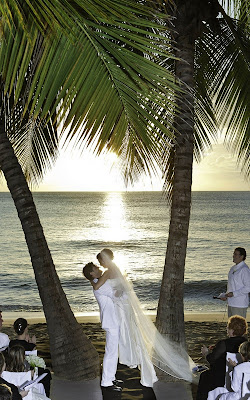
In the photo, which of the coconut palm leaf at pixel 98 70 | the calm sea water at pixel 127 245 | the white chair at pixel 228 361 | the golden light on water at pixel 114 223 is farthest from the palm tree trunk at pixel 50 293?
the golden light on water at pixel 114 223

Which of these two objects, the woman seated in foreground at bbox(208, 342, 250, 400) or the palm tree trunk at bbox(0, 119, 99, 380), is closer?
the woman seated in foreground at bbox(208, 342, 250, 400)

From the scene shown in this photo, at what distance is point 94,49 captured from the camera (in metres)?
4.12

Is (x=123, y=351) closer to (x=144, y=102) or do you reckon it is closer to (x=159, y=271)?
(x=144, y=102)

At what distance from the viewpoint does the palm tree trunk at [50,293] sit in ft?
30.1

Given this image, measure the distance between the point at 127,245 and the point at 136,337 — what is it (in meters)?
55.0

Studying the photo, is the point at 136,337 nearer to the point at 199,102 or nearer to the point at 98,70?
the point at 199,102

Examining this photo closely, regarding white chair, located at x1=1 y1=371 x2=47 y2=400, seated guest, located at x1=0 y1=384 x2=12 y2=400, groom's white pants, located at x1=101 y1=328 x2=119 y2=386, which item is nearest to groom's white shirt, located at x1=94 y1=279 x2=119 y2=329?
groom's white pants, located at x1=101 y1=328 x2=119 y2=386

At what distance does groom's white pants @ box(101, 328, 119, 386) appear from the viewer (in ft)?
28.7

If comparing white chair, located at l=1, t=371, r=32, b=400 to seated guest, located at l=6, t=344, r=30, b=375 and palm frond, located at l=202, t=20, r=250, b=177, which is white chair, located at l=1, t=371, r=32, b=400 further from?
palm frond, located at l=202, t=20, r=250, b=177

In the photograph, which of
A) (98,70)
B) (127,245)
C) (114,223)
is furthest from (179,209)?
(114,223)

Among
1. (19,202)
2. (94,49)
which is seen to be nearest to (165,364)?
(19,202)

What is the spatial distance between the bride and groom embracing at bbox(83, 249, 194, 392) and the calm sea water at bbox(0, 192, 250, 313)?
19.2 meters

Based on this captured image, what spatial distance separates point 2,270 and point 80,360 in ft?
127

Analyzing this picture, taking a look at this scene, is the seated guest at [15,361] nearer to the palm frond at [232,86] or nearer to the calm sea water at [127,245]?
the palm frond at [232,86]
